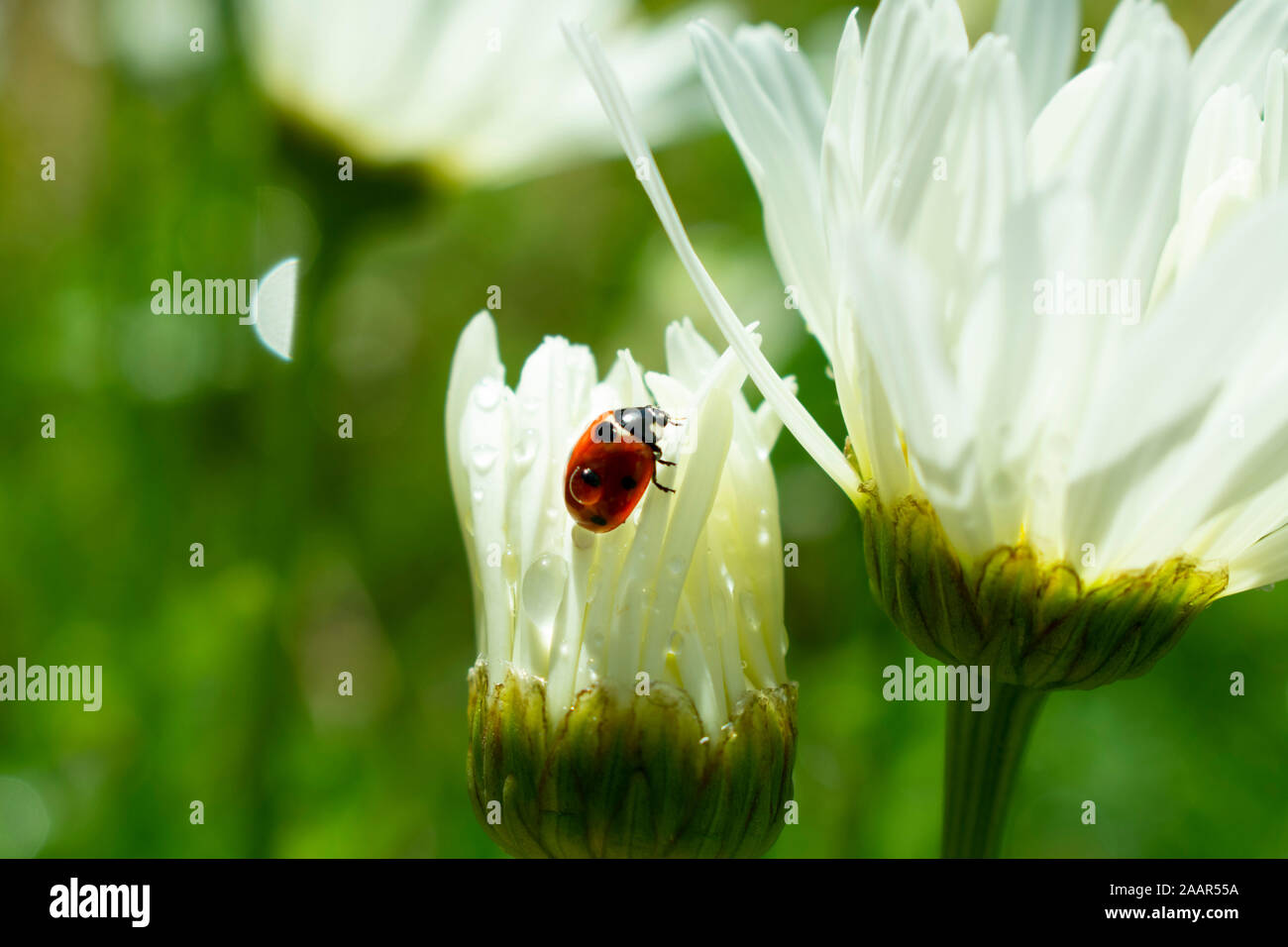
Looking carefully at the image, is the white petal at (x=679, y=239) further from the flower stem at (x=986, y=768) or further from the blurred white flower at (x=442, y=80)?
the blurred white flower at (x=442, y=80)

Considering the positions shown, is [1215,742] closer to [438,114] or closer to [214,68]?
[438,114]

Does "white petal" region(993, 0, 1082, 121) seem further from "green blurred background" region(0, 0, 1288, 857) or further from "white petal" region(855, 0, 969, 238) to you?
"green blurred background" region(0, 0, 1288, 857)

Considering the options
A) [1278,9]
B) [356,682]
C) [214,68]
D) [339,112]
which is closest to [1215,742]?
[1278,9]

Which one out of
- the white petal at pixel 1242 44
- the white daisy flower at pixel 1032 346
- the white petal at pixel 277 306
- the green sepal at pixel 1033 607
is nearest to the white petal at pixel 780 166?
the white daisy flower at pixel 1032 346

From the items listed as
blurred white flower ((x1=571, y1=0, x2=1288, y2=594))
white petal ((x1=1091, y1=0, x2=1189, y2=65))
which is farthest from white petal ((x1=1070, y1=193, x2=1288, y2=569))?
white petal ((x1=1091, y1=0, x2=1189, y2=65))

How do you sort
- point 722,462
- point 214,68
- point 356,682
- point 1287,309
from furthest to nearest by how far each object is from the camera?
point 356,682 → point 214,68 → point 722,462 → point 1287,309

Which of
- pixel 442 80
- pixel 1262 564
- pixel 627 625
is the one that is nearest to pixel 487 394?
pixel 627 625

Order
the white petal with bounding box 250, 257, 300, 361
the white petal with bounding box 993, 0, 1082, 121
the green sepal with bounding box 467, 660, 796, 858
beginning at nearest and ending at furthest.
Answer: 1. the green sepal with bounding box 467, 660, 796, 858
2. the white petal with bounding box 993, 0, 1082, 121
3. the white petal with bounding box 250, 257, 300, 361
